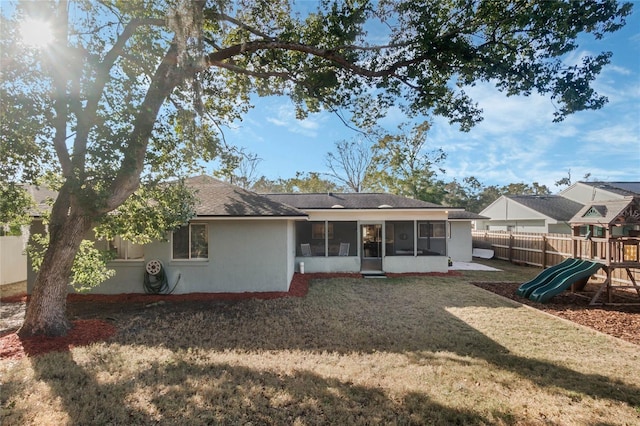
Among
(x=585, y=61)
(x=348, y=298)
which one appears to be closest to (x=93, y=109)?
(x=348, y=298)

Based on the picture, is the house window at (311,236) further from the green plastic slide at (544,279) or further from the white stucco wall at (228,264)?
the green plastic slide at (544,279)

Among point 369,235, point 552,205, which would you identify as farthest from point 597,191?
point 369,235

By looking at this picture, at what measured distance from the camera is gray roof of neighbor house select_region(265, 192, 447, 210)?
1261 centimetres

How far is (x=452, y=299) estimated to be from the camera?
28.6ft

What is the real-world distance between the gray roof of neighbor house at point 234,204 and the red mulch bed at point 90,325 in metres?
2.60

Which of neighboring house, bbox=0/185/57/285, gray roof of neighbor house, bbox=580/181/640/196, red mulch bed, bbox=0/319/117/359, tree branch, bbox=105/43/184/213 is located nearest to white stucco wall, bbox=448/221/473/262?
gray roof of neighbor house, bbox=580/181/640/196

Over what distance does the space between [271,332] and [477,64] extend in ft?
23.9

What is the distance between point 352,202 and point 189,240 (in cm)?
787

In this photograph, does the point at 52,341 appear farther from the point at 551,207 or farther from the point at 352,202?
the point at 551,207

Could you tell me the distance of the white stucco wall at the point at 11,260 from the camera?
1042 cm

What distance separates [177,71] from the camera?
5.92 meters

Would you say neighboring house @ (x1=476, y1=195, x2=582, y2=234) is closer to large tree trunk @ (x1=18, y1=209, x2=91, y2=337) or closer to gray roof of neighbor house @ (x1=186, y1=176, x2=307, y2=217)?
gray roof of neighbor house @ (x1=186, y1=176, x2=307, y2=217)

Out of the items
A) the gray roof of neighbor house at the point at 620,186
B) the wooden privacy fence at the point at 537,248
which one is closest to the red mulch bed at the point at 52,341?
the wooden privacy fence at the point at 537,248

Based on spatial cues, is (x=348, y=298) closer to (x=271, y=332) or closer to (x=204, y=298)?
(x=271, y=332)
